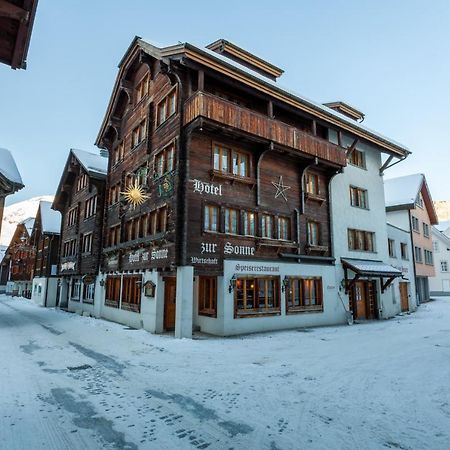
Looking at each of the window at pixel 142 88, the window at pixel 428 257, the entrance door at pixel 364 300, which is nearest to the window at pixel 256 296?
the entrance door at pixel 364 300

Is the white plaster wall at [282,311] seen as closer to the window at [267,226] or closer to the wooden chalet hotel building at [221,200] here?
the wooden chalet hotel building at [221,200]

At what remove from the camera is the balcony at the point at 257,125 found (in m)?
15.0

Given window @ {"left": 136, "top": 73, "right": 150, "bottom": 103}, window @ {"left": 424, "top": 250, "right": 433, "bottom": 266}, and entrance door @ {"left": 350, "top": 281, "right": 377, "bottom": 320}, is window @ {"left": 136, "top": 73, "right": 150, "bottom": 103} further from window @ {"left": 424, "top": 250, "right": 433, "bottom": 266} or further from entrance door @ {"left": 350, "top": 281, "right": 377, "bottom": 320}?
window @ {"left": 424, "top": 250, "right": 433, "bottom": 266}

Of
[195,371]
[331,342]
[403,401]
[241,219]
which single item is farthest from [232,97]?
[403,401]

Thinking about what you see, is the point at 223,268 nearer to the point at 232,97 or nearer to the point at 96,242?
the point at 232,97

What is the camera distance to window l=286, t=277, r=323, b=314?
18516 millimetres

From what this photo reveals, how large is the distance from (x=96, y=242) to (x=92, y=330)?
33.2 feet

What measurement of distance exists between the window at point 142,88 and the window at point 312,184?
11.5 metres

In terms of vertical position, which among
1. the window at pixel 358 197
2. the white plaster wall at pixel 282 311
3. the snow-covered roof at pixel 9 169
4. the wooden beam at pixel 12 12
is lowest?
the white plaster wall at pixel 282 311

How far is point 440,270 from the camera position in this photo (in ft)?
163

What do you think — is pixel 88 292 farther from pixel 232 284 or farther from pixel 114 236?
pixel 232 284

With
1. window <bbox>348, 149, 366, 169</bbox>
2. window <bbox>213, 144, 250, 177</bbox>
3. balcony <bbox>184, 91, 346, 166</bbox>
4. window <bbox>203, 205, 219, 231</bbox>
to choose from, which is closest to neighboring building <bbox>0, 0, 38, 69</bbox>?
balcony <bbox>184, 91, 346, 166</bbox>

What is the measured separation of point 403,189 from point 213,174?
1051 inches

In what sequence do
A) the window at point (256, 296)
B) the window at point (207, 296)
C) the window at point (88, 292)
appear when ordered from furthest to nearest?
the window at point (88, 292), the window at point (207, 296), the window at point (256, 296)
